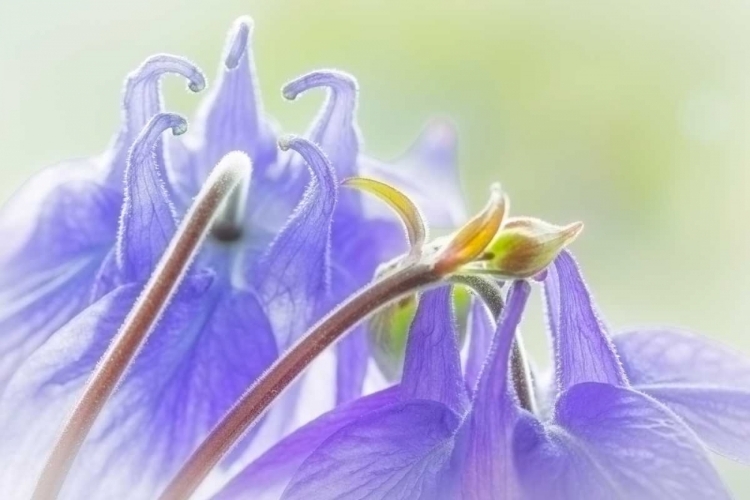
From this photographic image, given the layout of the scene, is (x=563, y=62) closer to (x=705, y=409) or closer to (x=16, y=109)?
(x=16, y=109)

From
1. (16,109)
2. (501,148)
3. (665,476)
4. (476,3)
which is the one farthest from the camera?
(476,3)

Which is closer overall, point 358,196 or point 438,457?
point 438,457

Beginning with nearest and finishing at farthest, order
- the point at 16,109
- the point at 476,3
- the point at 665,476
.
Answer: the point at 665,476
the point at 16,109
the point at 476,3

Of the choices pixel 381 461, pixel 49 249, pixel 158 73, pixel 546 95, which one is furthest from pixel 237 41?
pixel 546 95

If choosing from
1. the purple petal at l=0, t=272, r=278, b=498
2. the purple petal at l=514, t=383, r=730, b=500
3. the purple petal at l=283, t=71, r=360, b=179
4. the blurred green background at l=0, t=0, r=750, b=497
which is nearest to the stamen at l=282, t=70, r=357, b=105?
the purple petal at l=283, t=71, r=360, b=179

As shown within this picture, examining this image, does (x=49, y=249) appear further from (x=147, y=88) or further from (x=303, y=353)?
(x=303, y=353)

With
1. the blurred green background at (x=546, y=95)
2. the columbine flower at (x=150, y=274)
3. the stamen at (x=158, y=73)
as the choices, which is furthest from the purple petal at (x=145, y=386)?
the blurred green background at (x=546, y=95)

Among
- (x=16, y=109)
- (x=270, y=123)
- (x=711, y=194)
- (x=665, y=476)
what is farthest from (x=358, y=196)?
(x=711, y=194)
